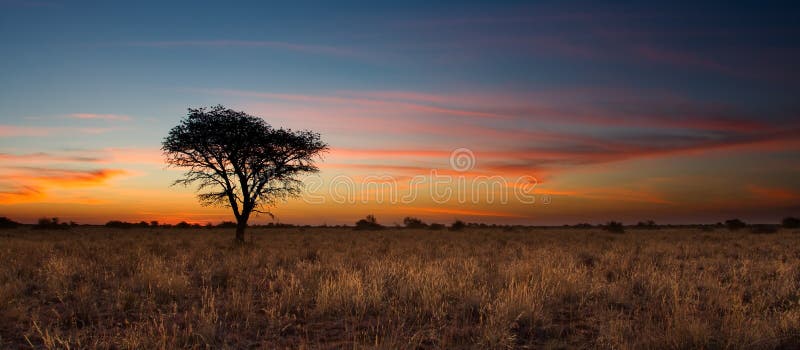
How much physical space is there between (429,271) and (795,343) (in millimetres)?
5886

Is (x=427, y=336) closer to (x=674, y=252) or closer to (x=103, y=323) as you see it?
(x=103, y=323)

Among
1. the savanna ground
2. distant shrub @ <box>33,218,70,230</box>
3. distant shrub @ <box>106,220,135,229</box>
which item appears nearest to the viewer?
the savanna ground

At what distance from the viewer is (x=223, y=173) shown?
27609 mm

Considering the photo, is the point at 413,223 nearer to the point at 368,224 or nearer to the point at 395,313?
the point at 368,224

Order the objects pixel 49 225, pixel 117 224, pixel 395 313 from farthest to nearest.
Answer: pixel 117 224
pixel 49 225
pixel 395 313

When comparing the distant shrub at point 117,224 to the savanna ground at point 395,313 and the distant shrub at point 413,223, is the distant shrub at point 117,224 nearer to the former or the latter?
the distant shrub at point 413,223

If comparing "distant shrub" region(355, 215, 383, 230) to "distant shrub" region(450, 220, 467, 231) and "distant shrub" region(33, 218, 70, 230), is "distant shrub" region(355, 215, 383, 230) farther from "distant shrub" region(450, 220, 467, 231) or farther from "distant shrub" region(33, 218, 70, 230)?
"distant shrub" region(33, 218, 70, 230)

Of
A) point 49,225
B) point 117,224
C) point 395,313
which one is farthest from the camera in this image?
point 117,224

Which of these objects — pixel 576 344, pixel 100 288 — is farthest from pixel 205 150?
pixel 576 344

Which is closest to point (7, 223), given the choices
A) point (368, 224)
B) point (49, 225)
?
point (49, 225)

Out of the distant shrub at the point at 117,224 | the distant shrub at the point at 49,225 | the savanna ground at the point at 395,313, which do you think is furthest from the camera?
the distant shrub at the point at 117,224

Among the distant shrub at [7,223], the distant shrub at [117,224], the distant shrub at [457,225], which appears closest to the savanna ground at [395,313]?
the distant shrub at [457,225]

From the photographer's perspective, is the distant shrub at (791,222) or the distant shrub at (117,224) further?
the distant shrub at (117,224)

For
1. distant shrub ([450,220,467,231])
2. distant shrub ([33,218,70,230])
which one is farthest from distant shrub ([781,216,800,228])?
distant shrub ([33,218,70,230])
